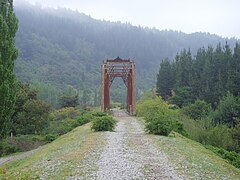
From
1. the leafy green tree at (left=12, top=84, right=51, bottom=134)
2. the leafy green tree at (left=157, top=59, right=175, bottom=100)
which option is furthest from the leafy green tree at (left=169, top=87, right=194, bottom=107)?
the leafy green tree at (left=12, top=84, right=51, bottom=134)

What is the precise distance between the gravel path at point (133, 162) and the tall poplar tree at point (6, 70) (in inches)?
201

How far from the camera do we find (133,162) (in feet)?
39.2

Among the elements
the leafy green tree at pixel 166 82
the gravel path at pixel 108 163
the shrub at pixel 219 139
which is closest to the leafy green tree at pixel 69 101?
the leafy green tree at pixel 166 82

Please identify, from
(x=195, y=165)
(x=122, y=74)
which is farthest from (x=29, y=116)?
(x=195, y=165)

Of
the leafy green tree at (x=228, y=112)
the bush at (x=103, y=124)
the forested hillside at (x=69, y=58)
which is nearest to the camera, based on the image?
the bush at (x=103, y=124)

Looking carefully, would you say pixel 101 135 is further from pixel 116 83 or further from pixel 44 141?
pixel 116 83

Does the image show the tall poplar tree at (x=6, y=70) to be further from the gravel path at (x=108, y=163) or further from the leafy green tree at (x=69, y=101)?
the leafy green tree at (x=69, y=101)

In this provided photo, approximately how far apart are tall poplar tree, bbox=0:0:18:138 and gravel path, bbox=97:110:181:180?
511 cm

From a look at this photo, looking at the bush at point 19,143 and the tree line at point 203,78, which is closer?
the bush at point 19,143

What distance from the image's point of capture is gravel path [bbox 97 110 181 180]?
10.5 metres

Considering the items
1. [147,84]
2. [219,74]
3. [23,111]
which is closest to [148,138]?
[23,111]

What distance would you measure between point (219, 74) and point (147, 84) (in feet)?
280

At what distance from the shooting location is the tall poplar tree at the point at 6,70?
16.8 metres

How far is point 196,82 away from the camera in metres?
57.0
